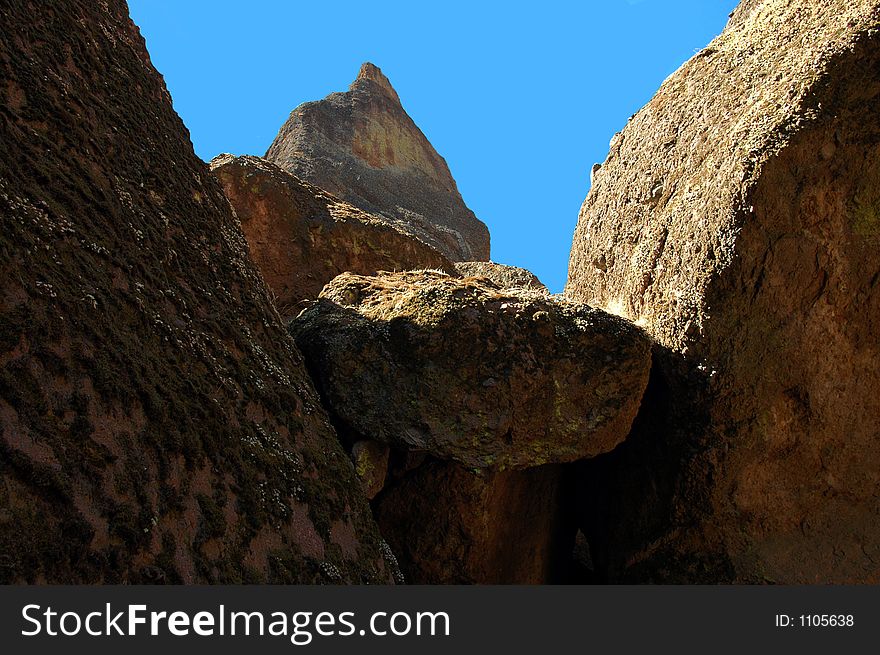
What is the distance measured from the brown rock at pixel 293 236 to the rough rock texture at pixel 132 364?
4397mm

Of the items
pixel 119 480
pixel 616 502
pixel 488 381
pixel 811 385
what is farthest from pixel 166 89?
pixel 811 385

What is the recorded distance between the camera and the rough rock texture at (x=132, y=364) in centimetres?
332

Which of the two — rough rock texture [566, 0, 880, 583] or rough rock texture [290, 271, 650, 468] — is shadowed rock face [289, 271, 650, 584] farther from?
rough rock texture [566, 0, 880, 583]

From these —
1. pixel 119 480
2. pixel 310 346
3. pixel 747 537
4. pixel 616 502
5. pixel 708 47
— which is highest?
pixel 708 47

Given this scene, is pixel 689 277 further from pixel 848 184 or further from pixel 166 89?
pixel 166 89

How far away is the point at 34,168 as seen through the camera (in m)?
4.38

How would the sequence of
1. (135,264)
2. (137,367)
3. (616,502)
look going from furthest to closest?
1. (616,502)
2. (135,264)
3. (137,367)

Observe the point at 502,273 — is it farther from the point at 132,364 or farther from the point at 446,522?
the point at 132,364

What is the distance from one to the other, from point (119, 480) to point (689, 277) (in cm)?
502

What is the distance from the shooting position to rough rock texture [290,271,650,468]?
20.9 ft

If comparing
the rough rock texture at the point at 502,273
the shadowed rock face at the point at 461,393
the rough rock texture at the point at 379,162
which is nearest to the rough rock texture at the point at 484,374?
the shadowed rock face at the point at 461,393

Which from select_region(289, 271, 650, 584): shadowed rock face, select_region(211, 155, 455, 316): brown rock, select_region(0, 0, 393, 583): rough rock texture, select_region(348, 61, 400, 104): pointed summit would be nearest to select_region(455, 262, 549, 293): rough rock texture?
select_region(211, 155, 455, 316): brown rock

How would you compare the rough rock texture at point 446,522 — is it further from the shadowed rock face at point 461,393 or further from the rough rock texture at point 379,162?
the rough rock texture at point 379,162

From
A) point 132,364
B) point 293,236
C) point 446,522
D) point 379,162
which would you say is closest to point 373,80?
point 379,162
